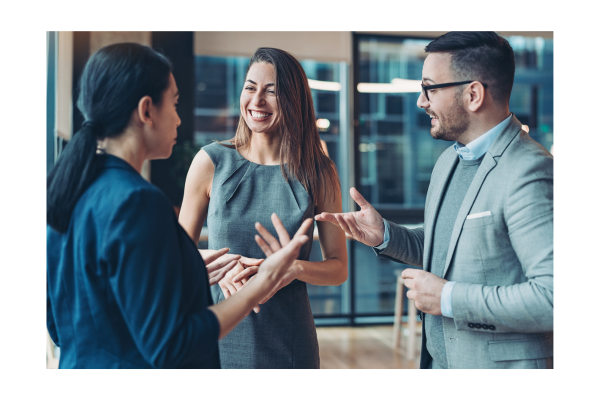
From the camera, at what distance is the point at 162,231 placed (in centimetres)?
99

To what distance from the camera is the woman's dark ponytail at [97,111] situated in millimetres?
1014

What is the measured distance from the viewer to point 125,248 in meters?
0.94

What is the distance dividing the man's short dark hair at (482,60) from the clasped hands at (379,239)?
0.49 metres

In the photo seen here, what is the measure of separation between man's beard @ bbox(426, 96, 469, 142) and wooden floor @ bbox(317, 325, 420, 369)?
8.86 ft

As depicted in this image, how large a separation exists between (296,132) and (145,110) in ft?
2.22

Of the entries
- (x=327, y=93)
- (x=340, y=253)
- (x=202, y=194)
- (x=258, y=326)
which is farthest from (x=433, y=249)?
(x=327, y=93)

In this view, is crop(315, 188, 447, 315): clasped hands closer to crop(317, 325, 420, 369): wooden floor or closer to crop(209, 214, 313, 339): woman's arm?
crop(209, 214, 313, 339): woman's arm

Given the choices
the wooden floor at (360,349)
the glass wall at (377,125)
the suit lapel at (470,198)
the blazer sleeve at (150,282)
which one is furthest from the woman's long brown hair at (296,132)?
the glass wall at (377,125)

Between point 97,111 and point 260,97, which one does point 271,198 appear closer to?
point 260,97

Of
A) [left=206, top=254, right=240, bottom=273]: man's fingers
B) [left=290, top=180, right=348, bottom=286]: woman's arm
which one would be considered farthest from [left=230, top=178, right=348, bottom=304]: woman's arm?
[left=206, top=254, right=240, bottom=273]: man's fingers

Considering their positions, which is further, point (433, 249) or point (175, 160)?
point (175, 160)

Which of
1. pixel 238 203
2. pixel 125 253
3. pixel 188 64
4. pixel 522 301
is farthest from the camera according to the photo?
pixel 188 64
